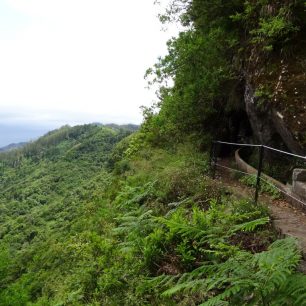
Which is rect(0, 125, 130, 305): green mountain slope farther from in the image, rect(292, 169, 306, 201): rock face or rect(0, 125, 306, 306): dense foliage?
rect(292, 169, 306, 201): rock face

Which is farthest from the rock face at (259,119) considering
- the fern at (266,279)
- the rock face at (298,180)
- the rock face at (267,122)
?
the fern at (266,279)

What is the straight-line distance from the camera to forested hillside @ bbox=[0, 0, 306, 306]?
3697 mm

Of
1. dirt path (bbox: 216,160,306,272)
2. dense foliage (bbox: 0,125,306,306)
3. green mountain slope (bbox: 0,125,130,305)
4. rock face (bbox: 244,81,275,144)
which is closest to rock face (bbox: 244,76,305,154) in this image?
rock face (bbox: 244,81,275,144)

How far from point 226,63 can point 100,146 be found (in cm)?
12061

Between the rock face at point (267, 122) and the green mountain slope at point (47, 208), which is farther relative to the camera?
the green mountain slope at point (47, 208)

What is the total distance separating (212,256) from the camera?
5.28 metres

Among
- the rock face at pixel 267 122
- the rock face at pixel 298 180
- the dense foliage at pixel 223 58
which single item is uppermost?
the dense foliage at pixel 223 58

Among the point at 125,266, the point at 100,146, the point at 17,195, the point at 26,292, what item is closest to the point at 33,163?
the point at 100,146

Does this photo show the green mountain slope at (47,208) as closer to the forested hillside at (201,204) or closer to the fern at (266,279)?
the forested hillside at (201,204)

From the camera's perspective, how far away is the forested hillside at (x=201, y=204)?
146 inches

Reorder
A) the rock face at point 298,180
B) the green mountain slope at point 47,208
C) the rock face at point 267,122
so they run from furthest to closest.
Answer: the green mountain slope at point 47,208 < the rock face at point 267,122 < the rock face at point 298,180

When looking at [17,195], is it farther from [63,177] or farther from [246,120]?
[246,120]

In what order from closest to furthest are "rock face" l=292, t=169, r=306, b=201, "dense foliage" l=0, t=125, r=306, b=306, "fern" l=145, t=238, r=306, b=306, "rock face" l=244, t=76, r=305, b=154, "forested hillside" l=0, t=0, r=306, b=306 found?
"fern" l=145, t=238, r=306, b=306, "dense foliage" l=0, t=125, r=306, b=306, "forested hillside" l=0, t=0, r=306, b=306, "rock face" l=292, t=169, r=306, b=201, "rock face" l=244, t=76, r=305, b=154

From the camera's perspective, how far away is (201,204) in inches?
316
